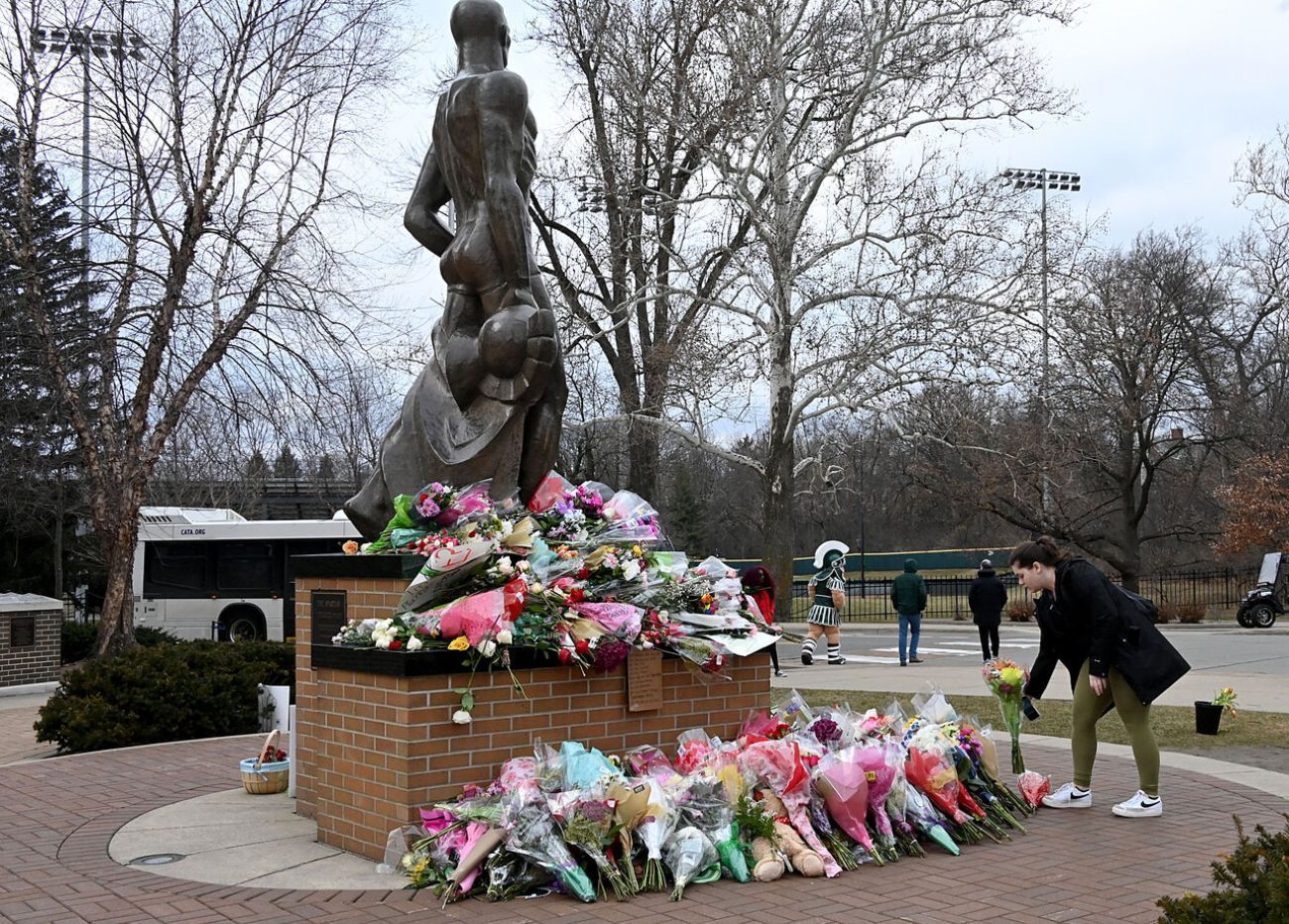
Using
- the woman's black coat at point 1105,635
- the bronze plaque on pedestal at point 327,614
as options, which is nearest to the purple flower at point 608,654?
the bronze plaque on pedestal at point 327,614

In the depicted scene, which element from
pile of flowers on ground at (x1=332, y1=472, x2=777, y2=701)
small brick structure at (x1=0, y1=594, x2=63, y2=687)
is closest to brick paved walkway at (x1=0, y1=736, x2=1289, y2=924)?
pile of flowers on ground at (x1=332, y1=472, x2=777, y2=701)

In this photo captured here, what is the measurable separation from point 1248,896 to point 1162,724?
8.64m

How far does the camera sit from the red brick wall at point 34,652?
55.8 ft

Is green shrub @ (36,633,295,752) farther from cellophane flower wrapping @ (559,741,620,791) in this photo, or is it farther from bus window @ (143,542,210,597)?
bus window @ (143,542,210,597)

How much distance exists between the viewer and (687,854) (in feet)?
18.0

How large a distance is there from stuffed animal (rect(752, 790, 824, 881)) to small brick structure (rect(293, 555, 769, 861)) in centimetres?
106

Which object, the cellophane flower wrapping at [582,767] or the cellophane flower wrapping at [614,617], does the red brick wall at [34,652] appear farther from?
the cellophane flower wrapping at [582,767]

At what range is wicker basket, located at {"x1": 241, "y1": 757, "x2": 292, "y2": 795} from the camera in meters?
7.88

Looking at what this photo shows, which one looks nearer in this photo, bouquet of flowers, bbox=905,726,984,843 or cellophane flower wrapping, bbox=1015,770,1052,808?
bouquet of flowers, bbox=905,726,984,843

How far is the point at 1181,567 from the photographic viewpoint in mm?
41469

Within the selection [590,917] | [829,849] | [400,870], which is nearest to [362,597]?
[400,870]

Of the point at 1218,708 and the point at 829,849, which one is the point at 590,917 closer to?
the point at 829,849

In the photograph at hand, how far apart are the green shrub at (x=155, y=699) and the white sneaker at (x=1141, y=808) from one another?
8.17 m

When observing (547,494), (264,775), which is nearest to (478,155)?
(547,494)
